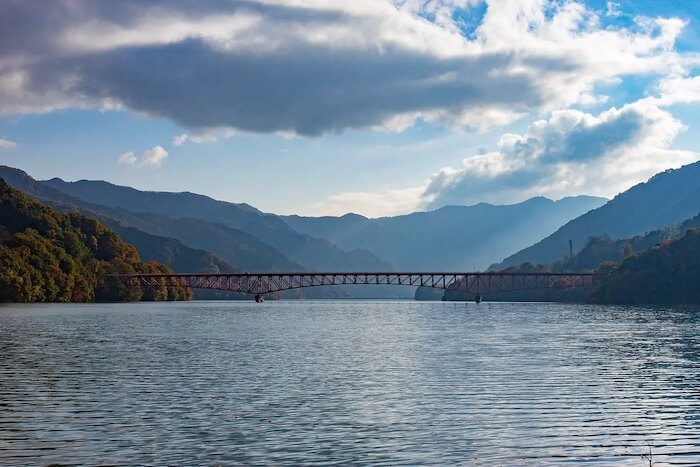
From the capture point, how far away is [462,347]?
7356 centimetres

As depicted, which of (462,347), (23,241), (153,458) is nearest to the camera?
(153,458)

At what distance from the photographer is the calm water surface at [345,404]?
27.6m

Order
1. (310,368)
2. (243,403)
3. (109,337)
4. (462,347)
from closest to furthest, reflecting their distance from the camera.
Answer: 1. (243,403)
2. (310,368)
3. (462,347)
4. (109,337)

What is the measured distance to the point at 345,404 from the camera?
37875 mm

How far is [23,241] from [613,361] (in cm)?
15887

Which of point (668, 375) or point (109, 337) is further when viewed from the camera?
point (109, 337)

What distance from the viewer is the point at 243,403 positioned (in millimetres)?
38156

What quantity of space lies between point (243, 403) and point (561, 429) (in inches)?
594

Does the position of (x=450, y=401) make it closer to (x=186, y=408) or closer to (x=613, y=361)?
(x=186, y=408)

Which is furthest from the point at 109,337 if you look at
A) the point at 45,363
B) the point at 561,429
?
the point at 561,429

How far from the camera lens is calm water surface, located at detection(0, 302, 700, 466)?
90.6 feet

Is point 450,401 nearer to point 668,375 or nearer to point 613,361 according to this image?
point 668,375

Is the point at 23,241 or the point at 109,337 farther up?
the point at 23,241

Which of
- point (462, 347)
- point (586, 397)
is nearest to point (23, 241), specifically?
point (462, 347)
